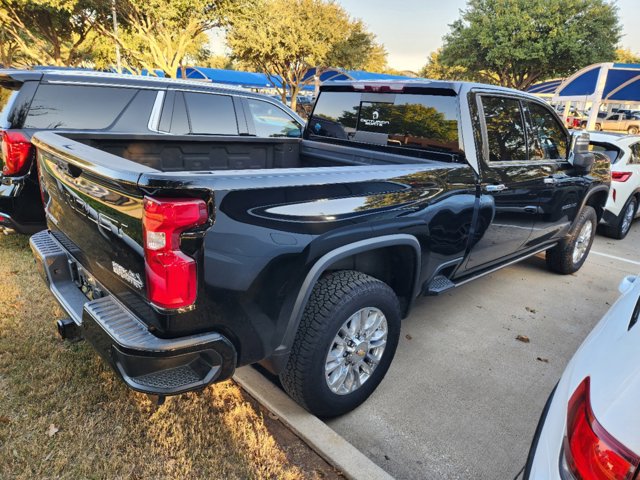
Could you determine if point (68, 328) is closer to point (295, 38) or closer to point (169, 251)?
point (169, 251)

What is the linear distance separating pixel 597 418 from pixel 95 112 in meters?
4.93

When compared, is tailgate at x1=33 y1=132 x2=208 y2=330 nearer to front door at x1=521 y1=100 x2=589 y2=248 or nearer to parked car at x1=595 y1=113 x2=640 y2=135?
front door at x1=521 y1=100 x2=589 y2=248

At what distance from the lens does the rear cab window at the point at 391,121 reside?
10.3ft

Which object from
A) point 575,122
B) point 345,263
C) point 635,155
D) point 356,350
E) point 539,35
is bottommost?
point 356,350

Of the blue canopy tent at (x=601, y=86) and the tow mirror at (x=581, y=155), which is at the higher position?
the blue canopy tent at (x=601, y=86)

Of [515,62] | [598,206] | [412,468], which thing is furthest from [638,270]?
[515,62]

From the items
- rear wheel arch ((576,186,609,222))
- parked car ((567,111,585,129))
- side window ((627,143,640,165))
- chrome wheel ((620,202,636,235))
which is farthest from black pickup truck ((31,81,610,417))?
parked car ((567,111,585,129))

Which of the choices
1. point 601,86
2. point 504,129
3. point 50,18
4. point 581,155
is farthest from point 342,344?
point 50,18

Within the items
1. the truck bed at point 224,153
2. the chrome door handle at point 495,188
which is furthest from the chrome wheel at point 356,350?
the chrome door handle at point 495,188

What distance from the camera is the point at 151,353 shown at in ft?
5.73

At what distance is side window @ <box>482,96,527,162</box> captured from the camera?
3.32m

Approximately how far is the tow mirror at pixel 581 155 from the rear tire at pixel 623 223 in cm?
331

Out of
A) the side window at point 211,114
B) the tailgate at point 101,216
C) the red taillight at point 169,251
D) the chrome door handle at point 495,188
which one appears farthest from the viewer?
the side window at point 211,114

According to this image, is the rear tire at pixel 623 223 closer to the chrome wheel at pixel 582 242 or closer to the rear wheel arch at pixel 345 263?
the chrome wheel at pixel 582 242
